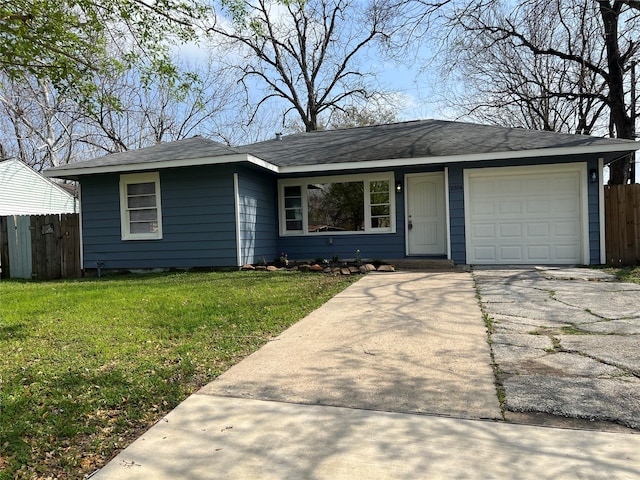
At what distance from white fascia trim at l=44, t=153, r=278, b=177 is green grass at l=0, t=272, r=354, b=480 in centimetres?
289

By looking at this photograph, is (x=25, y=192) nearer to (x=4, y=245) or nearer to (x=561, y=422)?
(x=4, y=245)

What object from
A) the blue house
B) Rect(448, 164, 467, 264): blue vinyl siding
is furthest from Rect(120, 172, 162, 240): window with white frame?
Rect(448, 164, 467, 264): blue vinyl siding

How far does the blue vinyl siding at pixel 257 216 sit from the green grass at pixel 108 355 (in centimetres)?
262

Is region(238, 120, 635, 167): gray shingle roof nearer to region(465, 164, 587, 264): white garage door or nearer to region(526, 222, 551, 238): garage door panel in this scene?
region(465, 164, 587, 264): white garage door

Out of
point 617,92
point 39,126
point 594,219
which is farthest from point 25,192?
point 617,92

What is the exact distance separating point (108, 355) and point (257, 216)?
684 cm

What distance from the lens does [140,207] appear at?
10164mm

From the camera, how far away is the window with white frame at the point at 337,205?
34.7 feet

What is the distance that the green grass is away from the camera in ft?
7.56

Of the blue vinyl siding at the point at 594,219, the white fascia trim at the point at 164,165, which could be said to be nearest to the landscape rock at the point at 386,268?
the white fascia trim at the point at 164,165

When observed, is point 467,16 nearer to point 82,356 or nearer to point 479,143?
point 479,143

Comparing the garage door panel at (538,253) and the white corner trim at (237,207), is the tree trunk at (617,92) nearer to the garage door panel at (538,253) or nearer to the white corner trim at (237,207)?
the garage door panel at (538,253)

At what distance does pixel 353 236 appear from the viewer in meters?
10.7

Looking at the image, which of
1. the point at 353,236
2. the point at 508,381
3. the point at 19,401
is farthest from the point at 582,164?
the point at 19,401
